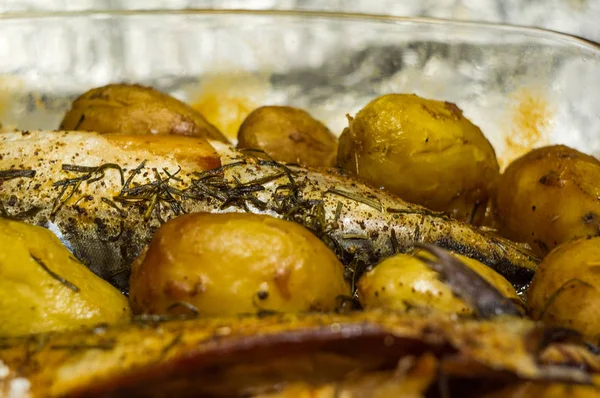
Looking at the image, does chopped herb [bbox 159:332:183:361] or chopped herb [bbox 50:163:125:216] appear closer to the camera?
chopped herb [bbox 159:332:183:361]

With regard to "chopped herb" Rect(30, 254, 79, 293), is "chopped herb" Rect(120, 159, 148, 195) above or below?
above

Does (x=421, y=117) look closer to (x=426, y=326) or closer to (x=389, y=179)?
(x=389, y=179)

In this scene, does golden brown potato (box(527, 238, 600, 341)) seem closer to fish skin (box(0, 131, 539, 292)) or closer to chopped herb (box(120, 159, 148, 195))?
fish skin (box(0, 131, 539, 292))

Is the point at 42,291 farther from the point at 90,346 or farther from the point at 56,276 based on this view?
the point at 90,346

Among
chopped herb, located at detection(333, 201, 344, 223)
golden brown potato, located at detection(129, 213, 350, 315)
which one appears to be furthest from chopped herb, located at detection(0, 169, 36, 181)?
chopped herb, located at detection(333, 201, 344, 223)

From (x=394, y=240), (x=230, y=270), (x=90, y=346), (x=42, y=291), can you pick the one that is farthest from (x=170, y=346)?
(x=394, y=240)

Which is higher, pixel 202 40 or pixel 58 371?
pixel 202 40

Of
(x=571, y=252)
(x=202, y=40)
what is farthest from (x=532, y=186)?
(x=202, y=40)
